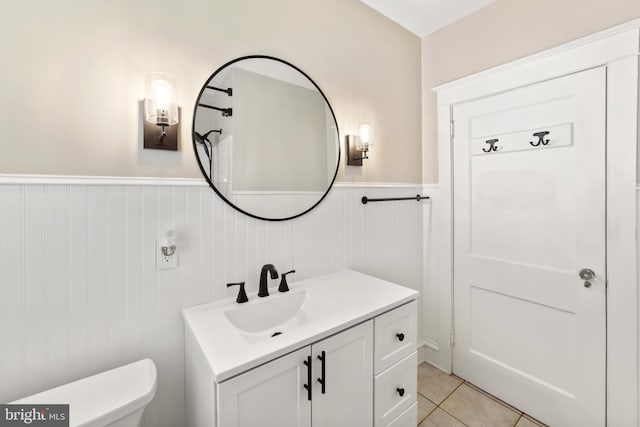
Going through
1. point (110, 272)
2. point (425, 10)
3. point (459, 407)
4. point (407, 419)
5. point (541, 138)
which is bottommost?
point (459, 407)

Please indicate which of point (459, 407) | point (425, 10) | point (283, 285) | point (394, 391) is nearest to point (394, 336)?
point (394, 391)

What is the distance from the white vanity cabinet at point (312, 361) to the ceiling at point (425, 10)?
69.5 inches

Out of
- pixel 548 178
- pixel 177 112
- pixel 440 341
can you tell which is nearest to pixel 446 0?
pixel 548 178

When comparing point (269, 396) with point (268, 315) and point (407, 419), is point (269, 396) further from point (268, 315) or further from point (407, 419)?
point (407, 419)

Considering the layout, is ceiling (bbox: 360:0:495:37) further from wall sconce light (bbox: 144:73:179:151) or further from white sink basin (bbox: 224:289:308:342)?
white sink basin (bbox: 224:289:308:342)

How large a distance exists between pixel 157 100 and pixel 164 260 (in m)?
0.63

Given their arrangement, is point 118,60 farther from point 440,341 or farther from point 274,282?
point 440,341

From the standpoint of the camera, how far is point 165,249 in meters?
1.15

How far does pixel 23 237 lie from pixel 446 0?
245 centimetres

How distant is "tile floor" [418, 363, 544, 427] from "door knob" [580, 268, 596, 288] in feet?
2.87

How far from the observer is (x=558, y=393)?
5.30 ft

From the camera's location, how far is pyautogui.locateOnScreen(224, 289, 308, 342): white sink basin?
49.1 inches

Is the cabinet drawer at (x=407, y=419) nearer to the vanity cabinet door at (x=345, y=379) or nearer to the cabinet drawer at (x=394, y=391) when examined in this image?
the cabinet drawer at (x=394, y=391)

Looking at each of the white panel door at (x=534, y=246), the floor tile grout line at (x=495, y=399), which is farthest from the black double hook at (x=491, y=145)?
the floor tile grout line at (x=495, y=399)
